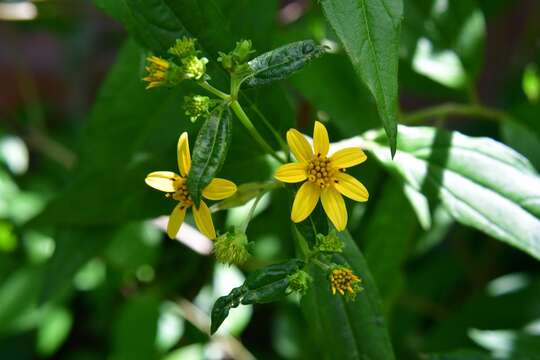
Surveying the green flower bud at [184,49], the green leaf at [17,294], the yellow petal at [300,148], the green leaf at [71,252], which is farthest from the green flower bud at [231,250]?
the green leaf at [17,294]

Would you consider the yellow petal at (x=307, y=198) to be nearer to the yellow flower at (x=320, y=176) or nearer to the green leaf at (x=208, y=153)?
the yellow flower at (x=320, y=176)

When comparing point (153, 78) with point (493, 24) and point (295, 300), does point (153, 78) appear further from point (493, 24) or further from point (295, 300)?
point (493, 24)

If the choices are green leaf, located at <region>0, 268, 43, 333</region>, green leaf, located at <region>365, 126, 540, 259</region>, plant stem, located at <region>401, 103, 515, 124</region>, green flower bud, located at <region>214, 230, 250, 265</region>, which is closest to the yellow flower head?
green flower bud, located at <region>214, 230, 250, 265</region>

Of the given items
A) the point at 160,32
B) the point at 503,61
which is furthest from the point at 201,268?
the point at 503,61

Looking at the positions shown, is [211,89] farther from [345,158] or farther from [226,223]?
[226,223]

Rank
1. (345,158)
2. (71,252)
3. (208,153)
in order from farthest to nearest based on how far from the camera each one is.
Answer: (71,252) < (345,158) < (208,153)

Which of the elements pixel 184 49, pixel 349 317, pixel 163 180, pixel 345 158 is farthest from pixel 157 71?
pixel 349 317
